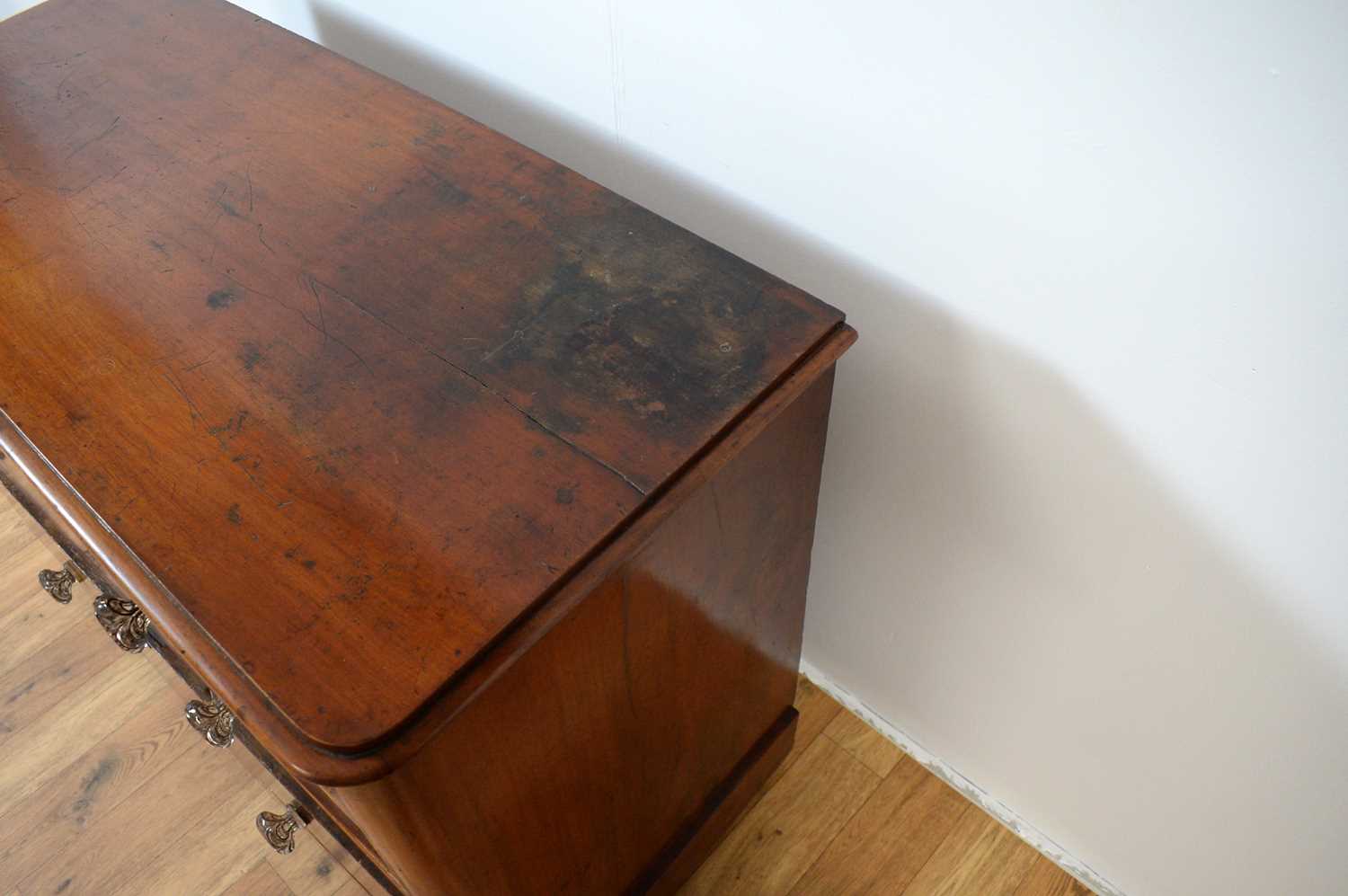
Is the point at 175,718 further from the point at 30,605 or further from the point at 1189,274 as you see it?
the point at 1189,274

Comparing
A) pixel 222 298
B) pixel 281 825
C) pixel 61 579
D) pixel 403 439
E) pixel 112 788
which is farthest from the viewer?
pixel 112 788

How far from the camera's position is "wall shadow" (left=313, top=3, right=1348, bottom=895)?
850mm

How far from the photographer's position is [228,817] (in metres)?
1.28

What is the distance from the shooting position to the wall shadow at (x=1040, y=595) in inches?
33.5

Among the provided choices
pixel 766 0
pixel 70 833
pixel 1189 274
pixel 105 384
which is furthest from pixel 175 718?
pixel 1189 274

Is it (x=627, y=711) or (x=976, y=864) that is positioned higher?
(x=627, y=711)

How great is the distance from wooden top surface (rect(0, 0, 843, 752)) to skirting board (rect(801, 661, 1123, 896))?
681mm

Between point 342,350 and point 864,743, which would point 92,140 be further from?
point 864,743

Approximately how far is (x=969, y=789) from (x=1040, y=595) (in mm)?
367

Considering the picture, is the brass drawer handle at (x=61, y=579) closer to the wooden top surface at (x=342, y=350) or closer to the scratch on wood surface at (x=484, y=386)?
the wooden top surface at (x=342, y=350)

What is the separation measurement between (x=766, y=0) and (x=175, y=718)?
44.5 inches

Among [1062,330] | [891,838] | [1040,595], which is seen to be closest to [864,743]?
[891,838]

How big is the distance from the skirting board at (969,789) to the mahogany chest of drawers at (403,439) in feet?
0.99

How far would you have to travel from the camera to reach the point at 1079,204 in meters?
0.73
